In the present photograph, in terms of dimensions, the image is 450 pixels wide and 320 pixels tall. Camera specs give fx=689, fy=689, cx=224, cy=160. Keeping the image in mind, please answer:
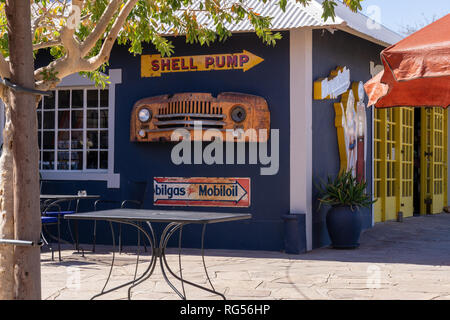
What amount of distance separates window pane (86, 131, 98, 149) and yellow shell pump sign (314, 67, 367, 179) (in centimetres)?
357

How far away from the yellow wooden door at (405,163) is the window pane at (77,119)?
6363 mm

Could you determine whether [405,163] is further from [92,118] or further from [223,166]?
[92,118]

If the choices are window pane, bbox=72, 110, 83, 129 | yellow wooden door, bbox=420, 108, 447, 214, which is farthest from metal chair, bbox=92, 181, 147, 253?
yellow wooden door, bbox=420, 108, 447, 214

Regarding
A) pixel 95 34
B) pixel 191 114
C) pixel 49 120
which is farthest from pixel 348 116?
pixel 95 34

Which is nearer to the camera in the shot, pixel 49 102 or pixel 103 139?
pixel 103 139

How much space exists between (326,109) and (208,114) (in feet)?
6.07

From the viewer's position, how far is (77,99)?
11055 mm

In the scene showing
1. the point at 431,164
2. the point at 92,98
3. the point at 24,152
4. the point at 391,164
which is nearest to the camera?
the point at 24,152

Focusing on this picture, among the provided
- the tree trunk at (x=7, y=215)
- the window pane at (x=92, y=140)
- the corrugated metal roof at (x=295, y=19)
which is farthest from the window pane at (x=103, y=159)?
the tree trunk at (x=7, y=215)

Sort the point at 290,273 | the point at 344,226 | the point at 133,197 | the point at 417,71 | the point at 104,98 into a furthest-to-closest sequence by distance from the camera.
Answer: the point at 104,98
the point at 133,197
the point at 344,226
the point at 290,273
the point at 417,71

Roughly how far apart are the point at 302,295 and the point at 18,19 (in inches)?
143

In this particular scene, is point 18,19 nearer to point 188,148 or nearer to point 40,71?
point 40,71

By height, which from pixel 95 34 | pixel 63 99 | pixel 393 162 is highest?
pixel 63 99
